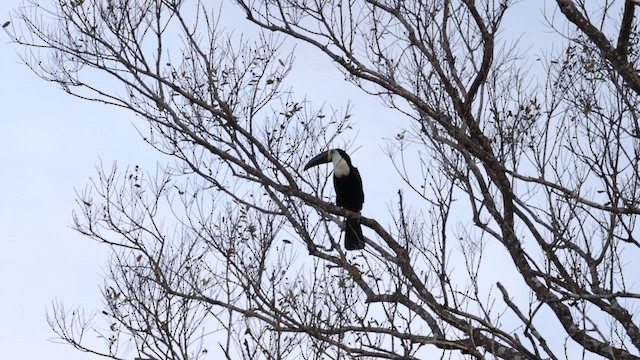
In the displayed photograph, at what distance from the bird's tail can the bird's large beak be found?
674 mm

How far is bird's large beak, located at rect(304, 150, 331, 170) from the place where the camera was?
679cm

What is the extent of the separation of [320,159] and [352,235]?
0.99 m

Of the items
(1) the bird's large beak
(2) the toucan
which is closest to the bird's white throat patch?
(2) the toucan

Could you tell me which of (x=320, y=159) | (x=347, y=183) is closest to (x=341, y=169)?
(x=347, y=183)

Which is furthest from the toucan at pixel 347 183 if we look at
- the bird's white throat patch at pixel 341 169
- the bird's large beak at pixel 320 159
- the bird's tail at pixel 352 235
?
the bird's tail at pixel 352 235

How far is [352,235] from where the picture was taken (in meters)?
6.27

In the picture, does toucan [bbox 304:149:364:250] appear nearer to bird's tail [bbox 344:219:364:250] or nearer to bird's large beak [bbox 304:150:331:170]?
bird's large beak [bbox 304:150:331:170]

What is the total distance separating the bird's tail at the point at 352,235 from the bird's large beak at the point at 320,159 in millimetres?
674

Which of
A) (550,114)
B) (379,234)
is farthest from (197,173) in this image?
(550,114)

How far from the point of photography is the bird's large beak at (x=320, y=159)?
6788mm

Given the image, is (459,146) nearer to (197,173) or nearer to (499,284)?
(499,284)

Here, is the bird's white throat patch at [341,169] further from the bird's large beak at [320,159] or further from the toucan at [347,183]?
the bird's large beak at [320,159]

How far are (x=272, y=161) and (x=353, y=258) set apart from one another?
0.90 metres

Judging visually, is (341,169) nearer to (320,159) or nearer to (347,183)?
(347,183)
